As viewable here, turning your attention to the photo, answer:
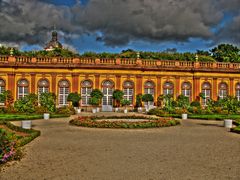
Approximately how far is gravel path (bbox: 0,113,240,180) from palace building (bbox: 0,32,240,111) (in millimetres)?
23299

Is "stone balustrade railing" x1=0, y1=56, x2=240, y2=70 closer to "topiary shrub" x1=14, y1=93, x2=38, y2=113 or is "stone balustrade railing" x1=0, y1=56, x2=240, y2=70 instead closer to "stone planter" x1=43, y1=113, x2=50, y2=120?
"topiary shrub" x1=14, y1=93, x2=38, y2=113

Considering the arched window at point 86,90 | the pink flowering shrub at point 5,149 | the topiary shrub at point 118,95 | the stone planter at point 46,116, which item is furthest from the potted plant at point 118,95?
the pink flowering shrub at point 5,149

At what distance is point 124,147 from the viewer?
1083 cm

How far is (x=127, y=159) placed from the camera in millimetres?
8859

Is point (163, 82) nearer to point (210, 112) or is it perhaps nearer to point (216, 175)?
point (210, 112)

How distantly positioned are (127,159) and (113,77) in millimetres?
29336

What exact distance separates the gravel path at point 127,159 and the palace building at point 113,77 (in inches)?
917

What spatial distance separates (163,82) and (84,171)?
3251 cm

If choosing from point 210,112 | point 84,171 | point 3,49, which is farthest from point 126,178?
point 3,49

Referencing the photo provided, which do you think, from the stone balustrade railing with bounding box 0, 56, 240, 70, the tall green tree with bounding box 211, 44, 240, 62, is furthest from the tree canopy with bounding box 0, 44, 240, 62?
the stone balustrade railing with bounding box 0, 56, 240, 70

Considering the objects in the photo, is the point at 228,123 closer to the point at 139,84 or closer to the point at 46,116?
the point at 46,116

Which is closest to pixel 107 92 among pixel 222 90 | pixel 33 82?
pixel 33 82

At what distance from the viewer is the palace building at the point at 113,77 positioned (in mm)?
36656

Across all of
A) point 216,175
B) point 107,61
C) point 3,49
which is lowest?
point 216,175
